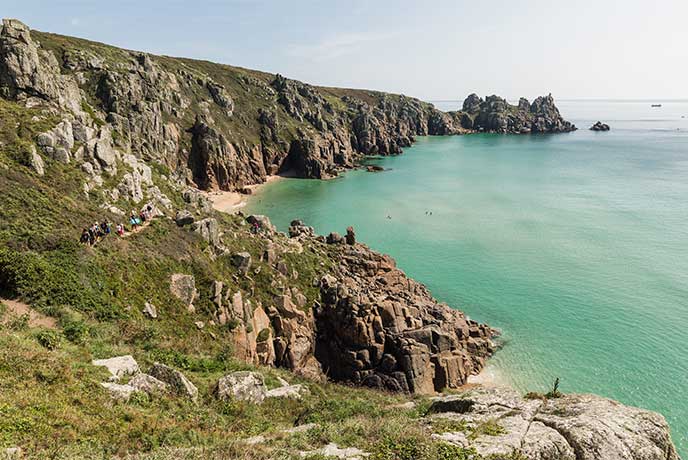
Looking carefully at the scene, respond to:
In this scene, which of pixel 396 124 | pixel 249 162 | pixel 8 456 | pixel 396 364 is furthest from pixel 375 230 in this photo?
pixel 396 124

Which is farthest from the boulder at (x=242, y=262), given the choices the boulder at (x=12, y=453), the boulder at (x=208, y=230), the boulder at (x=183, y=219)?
the boulder at (x=12, y=453)

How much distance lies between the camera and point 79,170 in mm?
31188

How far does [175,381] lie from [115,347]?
436cm

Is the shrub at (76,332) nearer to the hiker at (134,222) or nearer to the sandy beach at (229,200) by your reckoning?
the hiker at (134,222)

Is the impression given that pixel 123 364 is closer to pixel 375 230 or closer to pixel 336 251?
pixel 336 251

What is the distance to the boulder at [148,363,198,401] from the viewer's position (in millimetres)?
14430

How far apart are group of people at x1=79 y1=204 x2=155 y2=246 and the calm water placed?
31842 mm

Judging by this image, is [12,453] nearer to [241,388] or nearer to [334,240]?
[241,388]

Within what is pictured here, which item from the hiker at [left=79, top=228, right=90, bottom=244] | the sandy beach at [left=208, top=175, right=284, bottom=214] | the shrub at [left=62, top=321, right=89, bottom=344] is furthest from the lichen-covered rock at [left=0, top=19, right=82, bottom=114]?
the sandy beach at [left=208, top=175, right=284, bottom=214]

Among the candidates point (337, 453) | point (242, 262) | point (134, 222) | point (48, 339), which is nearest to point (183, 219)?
point (134, 222)

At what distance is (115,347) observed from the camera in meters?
17.0

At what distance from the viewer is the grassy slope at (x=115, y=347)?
34.4 feet

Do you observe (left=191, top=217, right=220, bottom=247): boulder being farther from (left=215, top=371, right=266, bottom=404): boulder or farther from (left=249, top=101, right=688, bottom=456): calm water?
(left=249, top=101, right=688, bottom=456): calm water

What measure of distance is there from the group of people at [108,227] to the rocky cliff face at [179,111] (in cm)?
422
